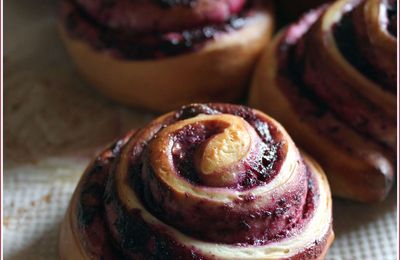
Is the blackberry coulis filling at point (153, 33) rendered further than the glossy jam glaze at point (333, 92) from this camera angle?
Yes

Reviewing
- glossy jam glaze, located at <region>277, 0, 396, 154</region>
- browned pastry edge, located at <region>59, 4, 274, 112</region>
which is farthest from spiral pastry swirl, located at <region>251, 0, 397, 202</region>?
browned pastry edge, located at <region>59, 4, 274, 112</region>

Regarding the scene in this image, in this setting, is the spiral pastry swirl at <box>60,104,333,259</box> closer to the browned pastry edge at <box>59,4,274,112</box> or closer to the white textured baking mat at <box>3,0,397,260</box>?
the white textured baking mat at <box>3,0,397,260</box>

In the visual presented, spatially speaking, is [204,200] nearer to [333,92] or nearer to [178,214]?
[178,214]

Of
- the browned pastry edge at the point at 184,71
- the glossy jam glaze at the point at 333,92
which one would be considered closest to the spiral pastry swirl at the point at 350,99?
the glossy jam glaze at the point at 333,92

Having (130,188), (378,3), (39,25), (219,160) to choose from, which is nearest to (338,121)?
(378,3)

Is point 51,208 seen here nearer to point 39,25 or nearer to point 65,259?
point 65,259

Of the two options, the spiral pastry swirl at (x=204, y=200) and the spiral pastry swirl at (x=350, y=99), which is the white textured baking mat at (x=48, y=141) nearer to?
the spiral pastry swirl at (x=350, y=99)

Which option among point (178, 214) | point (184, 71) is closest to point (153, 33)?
point (184, 71)
